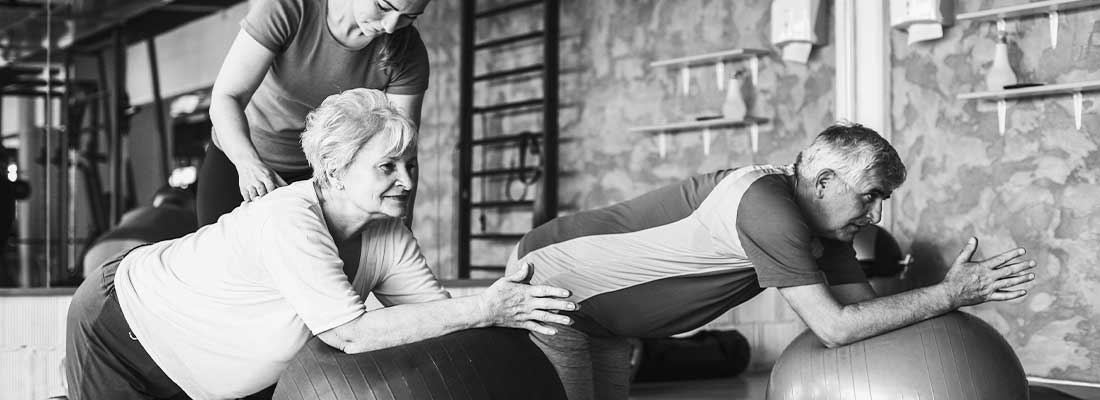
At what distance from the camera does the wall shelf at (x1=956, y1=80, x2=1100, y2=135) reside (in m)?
4.21

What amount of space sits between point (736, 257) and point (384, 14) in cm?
91

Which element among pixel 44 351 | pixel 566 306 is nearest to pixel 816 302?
pixel 566 306

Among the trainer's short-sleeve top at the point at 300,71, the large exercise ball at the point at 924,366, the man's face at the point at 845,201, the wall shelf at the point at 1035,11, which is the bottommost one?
the large exercise ball at the point at 924,366

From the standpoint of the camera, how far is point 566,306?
1.80 m

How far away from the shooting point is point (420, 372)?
1.76m

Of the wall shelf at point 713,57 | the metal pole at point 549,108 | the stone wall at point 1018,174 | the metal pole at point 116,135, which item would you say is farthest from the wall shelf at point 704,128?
the metal pole at point 116,135

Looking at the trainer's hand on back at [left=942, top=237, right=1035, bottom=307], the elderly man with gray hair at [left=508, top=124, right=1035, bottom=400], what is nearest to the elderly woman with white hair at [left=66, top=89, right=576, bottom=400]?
the elderly man with gray hair at [left=508, top=124, right=1035, bottom=400]

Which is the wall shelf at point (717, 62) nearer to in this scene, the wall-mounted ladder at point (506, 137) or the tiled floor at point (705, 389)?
the wall-mounted ladder at point (506, 137)

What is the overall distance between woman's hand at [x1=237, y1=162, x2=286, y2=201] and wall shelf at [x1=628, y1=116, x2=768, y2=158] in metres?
3.43

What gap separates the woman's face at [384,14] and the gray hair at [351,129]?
406 millimetres

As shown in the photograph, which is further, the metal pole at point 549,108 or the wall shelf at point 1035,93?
the metal pole at point 549,108

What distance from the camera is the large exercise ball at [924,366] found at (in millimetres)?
2287

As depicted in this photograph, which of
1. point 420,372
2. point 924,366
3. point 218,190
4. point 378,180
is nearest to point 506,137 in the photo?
point 218,190

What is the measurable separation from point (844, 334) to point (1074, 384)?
8.04 feet
